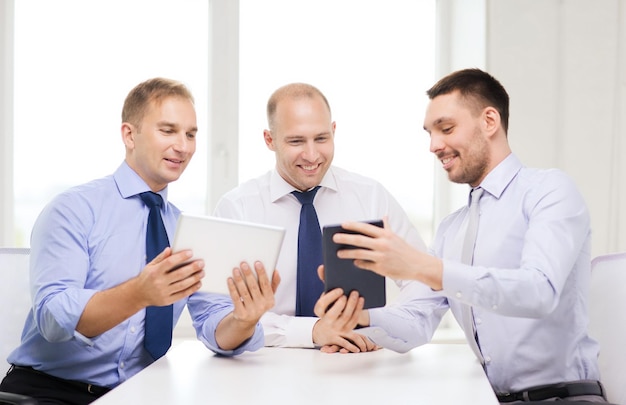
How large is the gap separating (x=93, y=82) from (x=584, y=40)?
264 centimetres

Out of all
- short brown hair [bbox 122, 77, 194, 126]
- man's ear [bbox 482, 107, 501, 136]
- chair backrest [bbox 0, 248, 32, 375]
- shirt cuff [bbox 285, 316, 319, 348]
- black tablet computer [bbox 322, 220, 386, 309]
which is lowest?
shirt cuff [bbox 285, 316, 319, 348]

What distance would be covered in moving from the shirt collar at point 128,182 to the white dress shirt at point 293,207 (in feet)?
1.53

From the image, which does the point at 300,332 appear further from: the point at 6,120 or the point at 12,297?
the point at 6,120

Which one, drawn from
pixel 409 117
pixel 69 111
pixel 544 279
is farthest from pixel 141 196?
pixel 409 117

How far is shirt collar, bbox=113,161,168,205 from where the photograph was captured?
2.62 metres

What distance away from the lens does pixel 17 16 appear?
4.37 metres

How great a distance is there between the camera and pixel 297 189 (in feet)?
9.85

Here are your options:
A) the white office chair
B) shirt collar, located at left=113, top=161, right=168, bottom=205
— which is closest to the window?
shirt collar, located at left=113, top=161, right=168, bottom=205

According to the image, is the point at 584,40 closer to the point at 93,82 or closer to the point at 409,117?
the point at 409,117

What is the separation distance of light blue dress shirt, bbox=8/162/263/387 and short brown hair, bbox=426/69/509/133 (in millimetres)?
985

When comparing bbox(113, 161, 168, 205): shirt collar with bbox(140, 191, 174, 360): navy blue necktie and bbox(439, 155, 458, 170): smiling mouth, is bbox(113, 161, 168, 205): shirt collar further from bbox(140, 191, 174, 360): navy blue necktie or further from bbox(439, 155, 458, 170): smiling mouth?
bbox(439, 155, 458, 170): smiling mouth

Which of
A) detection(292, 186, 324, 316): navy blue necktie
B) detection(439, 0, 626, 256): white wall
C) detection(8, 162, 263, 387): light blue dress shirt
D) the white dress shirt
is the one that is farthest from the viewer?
detection(439, 0, 626, 256): white wall

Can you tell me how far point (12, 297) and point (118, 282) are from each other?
0.34m

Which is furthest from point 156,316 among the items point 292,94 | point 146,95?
point 292,94
